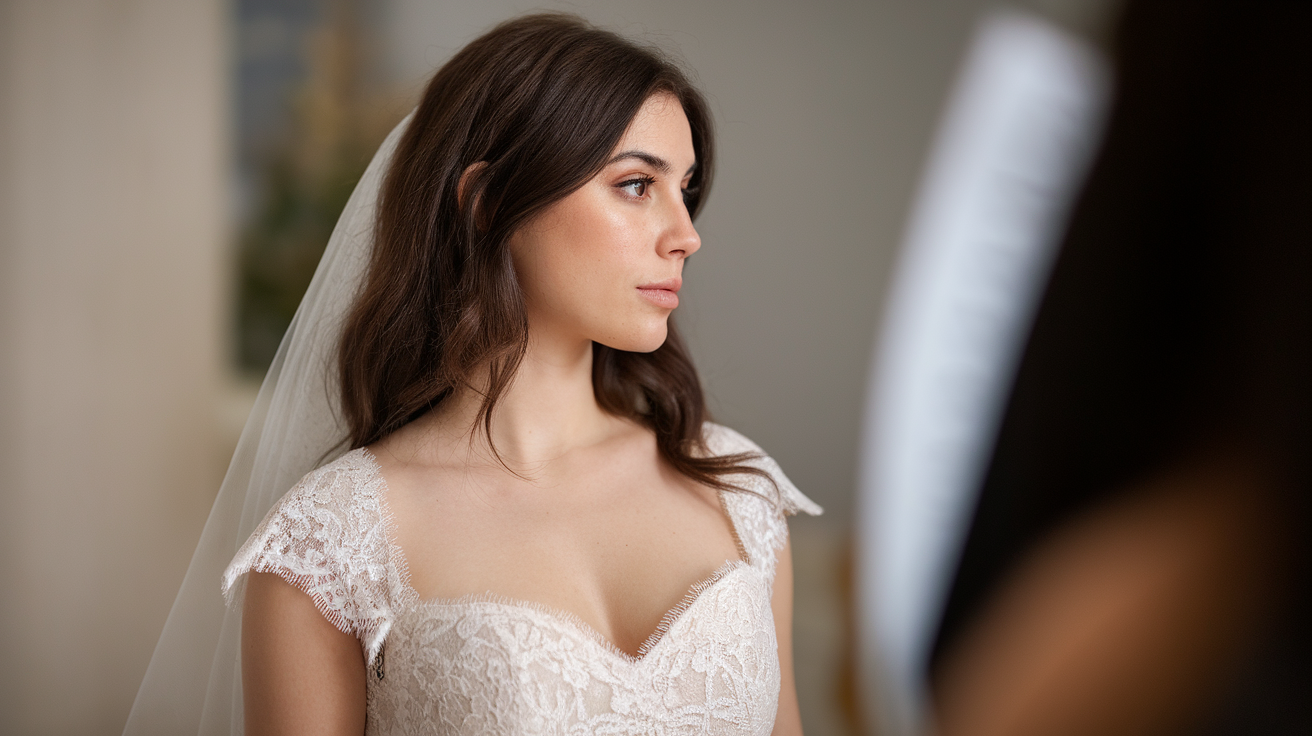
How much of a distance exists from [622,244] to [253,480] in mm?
770

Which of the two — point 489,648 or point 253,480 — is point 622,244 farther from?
point 253,480

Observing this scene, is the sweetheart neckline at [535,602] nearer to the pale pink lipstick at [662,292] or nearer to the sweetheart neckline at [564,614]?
the sweetheart neckline at [564,614]

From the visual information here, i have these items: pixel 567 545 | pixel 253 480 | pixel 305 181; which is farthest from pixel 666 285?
pixel 305 181

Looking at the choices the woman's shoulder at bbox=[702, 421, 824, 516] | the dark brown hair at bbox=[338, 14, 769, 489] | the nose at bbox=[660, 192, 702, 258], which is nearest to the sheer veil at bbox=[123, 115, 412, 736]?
the dark brown hair at bbox=[338, 14, 769, 489]

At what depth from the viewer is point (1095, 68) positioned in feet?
0.69

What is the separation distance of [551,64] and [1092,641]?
50.7 inches

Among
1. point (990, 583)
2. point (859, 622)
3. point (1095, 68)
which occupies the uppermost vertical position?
point (1095, 68)

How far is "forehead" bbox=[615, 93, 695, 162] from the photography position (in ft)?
4.48

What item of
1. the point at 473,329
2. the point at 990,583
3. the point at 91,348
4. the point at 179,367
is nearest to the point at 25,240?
the point at 91,348

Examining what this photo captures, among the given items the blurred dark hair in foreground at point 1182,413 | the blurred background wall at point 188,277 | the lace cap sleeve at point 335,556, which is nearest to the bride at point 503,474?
the lace cap sleeve at point 335,556

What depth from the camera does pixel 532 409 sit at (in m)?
1.48

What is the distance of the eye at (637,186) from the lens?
137 centimetres

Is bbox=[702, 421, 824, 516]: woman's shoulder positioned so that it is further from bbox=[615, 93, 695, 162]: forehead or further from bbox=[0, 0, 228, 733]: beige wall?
bbox=[0, 0, 228, 733]: beige wall

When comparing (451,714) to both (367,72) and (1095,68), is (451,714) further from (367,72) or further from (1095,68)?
(367,72)
